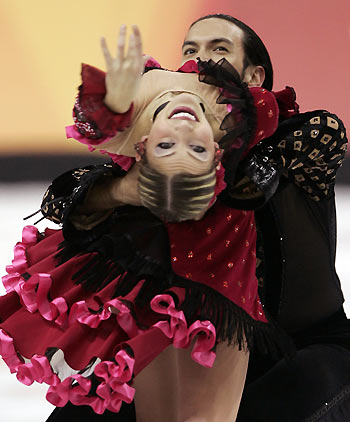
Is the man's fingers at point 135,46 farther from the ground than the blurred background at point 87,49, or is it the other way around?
the man's fingers at point 135,46

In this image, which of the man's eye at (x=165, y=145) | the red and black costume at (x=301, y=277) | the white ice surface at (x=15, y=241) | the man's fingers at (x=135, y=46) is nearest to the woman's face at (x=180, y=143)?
the man's eye at (x=165, y=145)

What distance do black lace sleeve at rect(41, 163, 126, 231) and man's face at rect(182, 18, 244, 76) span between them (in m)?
0.26

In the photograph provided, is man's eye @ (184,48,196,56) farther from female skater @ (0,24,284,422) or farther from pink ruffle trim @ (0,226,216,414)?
pink ruffle trim @ (0,226,216,414)

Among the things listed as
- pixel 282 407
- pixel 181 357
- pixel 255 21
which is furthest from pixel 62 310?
pixel 255 21

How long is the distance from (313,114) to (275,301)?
350mm

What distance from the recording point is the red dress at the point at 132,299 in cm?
114

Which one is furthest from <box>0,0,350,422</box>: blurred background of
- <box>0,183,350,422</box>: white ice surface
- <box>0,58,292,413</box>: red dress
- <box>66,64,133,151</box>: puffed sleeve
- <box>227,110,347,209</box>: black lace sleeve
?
<box>66,64,133,151</box>: puffed sleeve

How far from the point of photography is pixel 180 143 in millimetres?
1073

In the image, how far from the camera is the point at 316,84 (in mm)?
3332

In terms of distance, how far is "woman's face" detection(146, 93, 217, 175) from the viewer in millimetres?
1062

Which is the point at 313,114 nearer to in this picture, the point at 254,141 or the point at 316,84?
the point at 254,141

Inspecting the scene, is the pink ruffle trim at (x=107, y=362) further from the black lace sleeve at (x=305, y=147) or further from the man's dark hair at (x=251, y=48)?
the man's dark hair at (x=251, y=48)

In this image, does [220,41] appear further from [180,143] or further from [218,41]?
[180,143]

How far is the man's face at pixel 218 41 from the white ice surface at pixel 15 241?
0.84m
